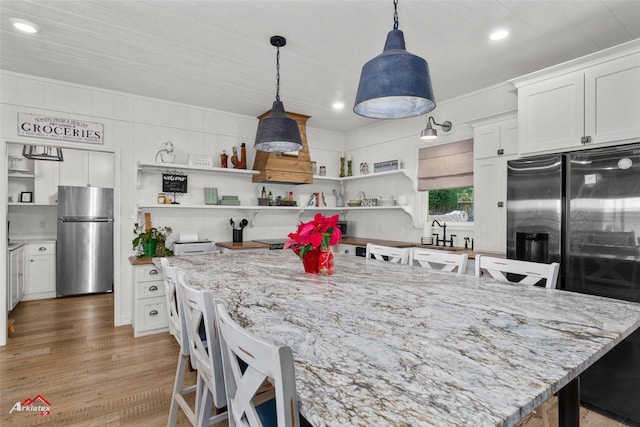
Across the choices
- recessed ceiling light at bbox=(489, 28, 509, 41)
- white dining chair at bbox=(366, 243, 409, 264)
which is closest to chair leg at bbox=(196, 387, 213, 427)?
white dining chair at bbox=(366, 243, 409, 264)

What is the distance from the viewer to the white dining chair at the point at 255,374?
652 mm

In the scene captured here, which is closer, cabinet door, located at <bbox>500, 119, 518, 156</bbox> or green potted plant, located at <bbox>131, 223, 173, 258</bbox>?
cabinet door, located at <bbox>500, 119, 518, 156</bbox>

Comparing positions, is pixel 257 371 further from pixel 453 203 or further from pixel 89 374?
pixel 453 203

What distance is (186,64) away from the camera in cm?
310

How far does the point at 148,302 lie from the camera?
3.54 m

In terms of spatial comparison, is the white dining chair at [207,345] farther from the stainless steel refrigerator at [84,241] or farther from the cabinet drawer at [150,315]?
the stainless steel refrigerator at [84,241]

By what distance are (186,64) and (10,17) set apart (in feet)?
3.91

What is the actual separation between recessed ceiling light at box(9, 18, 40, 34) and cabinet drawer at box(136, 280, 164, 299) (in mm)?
2325

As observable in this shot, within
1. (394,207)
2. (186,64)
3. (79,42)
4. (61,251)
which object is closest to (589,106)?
(394,207)

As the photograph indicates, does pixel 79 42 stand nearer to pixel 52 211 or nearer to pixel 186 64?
pixel 186 64

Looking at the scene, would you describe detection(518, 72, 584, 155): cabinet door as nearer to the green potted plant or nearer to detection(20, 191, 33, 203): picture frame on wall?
the green potted plant

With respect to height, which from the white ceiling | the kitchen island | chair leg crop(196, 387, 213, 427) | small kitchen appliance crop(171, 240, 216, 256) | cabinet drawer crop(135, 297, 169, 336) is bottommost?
cabinet drawer crop(135, 297, 169, 336)

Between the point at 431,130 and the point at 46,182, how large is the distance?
5498 millimetres

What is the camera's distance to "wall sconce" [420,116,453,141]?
11.4 ft
